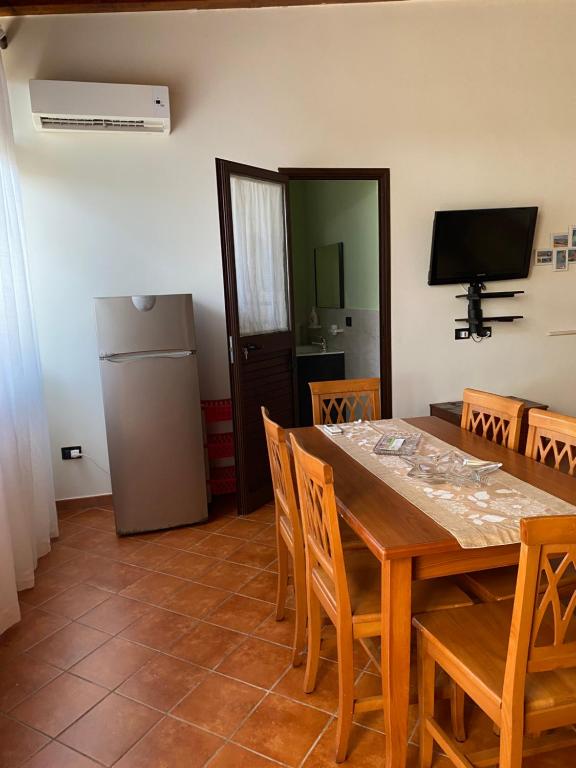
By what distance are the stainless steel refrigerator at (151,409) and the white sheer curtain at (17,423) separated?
0.41 meters

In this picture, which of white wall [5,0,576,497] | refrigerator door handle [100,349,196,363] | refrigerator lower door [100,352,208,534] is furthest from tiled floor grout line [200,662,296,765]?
white wall [5,0,576,497]

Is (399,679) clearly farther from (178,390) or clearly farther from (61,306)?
(61,306)

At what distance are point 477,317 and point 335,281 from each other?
159 centimetres

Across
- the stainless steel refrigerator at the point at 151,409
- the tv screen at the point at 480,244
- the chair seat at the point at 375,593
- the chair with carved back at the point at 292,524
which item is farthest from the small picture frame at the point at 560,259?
the chair seat at the point at 375,593

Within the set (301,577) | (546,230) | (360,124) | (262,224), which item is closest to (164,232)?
(262,224)

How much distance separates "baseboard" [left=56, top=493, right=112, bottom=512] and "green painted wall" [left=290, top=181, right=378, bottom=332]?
2.49 meters

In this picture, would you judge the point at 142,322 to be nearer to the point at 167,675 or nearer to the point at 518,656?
the point at 167,675

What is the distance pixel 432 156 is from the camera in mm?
3840

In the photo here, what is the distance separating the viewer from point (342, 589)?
156cm

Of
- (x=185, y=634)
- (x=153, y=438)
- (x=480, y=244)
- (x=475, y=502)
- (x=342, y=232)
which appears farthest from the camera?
(x=342, y=232)

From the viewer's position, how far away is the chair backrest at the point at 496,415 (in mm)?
2227

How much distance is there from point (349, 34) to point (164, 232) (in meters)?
1.80

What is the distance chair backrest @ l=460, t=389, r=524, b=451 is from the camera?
223 centimetres

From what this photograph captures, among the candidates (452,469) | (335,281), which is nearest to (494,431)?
(452,469)
